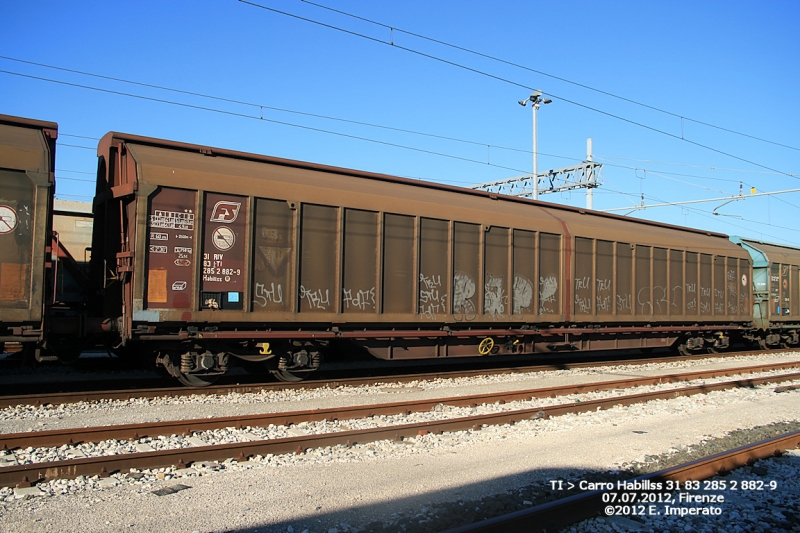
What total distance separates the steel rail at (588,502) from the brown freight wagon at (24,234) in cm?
685

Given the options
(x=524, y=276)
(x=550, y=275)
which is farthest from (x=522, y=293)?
(x=550, y=275)

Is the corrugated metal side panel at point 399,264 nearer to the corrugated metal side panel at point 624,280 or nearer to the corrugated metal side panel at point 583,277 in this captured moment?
the corrugated metal side panel at point 583,277

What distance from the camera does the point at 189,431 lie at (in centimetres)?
708

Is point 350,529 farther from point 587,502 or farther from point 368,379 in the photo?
point 368,379

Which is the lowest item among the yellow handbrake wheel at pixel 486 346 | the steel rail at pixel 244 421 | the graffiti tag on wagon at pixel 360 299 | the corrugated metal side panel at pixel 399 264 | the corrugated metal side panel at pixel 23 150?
the steel rail at pixel 244 421

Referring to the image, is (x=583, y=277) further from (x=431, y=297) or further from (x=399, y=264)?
(x=399, y=264)

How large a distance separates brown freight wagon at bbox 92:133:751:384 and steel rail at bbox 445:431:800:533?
240 inches

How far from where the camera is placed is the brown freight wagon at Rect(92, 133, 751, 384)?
9055 millimetres

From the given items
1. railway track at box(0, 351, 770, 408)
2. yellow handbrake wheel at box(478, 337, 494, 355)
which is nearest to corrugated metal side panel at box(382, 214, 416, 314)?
railway track at box(0, 351, 770, 408)

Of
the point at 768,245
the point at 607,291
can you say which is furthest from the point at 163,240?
the point at 768,245

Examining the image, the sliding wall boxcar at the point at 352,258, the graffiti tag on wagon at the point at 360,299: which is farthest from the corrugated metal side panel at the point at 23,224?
the graffiti tag on wagon at the point at 360,299

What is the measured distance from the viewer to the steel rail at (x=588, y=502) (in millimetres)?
4320

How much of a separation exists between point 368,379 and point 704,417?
19.5 ft

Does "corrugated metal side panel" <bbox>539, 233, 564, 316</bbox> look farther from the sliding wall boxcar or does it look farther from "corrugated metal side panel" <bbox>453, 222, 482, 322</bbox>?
"corrugated metal side panel" <bbox>453, 222, 482, 322</bbox>
